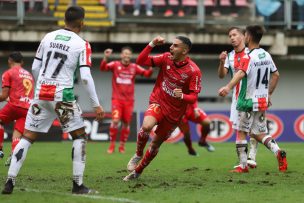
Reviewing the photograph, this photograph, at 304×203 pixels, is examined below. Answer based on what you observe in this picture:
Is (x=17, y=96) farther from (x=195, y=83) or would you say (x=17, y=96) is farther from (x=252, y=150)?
(x=195, y=83)

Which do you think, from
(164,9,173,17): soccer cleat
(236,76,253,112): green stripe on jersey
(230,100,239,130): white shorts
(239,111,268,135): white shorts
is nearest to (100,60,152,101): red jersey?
(230,100,239,130): white shorts

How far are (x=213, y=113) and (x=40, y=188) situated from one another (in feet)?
54.9

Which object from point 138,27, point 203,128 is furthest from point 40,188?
point 138,27

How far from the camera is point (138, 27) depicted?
2930cm

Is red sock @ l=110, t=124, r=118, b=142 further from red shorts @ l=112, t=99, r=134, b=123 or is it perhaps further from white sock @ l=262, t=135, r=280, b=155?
white sock @ l=262, t=135, r=280, b=155

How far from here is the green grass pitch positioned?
9257 mm

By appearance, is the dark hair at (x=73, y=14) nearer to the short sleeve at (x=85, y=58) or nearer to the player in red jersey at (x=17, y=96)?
the short sleeve at (x=85, y=58)

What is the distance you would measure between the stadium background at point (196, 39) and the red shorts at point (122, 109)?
229 inches

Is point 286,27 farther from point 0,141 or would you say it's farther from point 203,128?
point 0,141

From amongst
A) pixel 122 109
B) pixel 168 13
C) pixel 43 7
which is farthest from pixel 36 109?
pixel 168 13

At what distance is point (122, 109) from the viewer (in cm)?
2047

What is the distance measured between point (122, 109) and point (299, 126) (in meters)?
8.68

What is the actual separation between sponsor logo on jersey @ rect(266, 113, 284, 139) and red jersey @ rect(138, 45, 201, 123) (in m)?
15.5

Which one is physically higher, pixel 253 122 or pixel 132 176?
pixel 253 122
